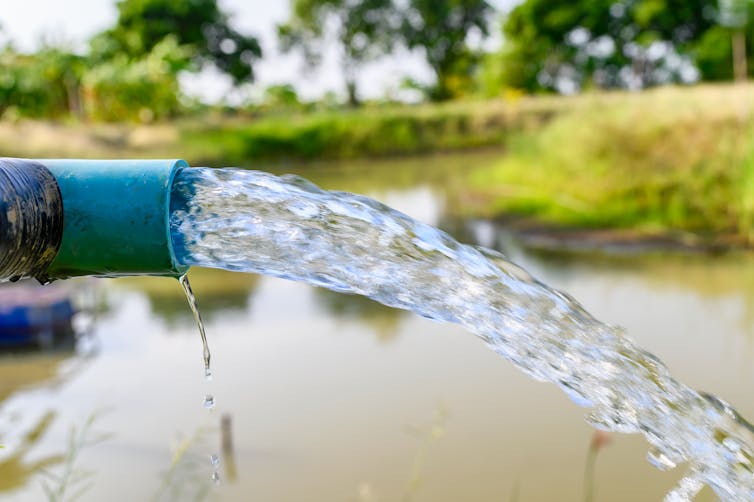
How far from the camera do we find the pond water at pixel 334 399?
365cm

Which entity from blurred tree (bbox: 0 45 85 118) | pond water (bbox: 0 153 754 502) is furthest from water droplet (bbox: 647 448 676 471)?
blurred tree (bbox: 0 45 85 118)

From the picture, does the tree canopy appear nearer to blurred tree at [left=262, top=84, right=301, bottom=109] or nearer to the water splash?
blurred tree at [left=262, top=84, right=301, bottom=109]

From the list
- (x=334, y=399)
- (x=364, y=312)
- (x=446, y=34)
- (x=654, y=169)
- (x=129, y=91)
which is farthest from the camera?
(x=446, y=34)

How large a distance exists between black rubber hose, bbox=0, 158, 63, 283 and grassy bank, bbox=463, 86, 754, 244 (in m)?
8.12

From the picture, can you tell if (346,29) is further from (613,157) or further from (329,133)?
(613,157)

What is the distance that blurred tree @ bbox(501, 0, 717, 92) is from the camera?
99.3ft

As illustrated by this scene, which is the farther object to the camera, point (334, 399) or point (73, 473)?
point (334, 399)

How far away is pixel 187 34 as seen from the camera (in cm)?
3023

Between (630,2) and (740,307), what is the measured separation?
27682mm

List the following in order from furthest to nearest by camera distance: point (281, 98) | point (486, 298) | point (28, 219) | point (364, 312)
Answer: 1. point (281, 98)
2. point (364, 312)
3. point (486, 298)
4. point (28, 219)

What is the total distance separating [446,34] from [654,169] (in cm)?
2381

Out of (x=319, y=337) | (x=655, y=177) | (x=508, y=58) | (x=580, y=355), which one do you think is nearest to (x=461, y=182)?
(x=655, y=177)

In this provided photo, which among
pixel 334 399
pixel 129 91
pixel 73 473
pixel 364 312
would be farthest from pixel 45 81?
pixel 73 473

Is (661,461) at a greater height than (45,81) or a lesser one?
lesser
